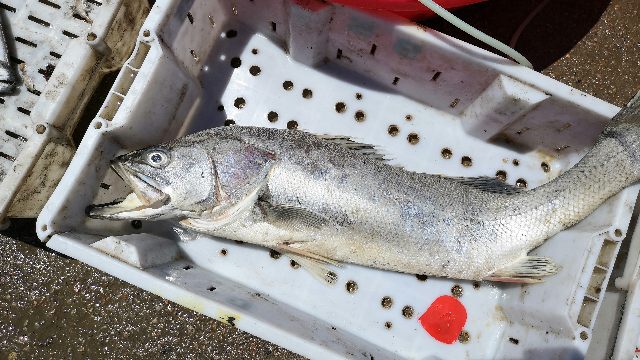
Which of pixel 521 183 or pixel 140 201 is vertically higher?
pixel 521 183

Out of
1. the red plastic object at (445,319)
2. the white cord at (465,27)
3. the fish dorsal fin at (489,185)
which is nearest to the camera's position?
the white cord at (465,27)

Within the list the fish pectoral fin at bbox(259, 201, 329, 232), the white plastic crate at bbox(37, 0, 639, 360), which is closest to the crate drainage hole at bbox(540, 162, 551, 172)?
the white plastic crate at bbox(37, 0, 639, 360)

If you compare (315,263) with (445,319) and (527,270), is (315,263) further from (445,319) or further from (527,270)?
(527,270)

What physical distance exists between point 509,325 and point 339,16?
243cm

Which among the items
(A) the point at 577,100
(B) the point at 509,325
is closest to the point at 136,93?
(A) the point at 577,100

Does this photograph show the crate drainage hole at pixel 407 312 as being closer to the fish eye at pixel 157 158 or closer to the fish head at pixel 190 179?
the fish head at pixel 190 179

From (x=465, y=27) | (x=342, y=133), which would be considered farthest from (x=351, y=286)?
(x=465, y=27)

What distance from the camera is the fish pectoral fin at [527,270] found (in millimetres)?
2639

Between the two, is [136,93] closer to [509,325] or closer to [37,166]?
[37,166]

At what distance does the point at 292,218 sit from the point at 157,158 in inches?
33.8

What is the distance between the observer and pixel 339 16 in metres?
2.79

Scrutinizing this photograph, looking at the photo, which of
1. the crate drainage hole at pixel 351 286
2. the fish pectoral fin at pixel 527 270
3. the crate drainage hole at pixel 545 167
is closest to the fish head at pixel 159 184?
the crate drainage hole at pixel 351 286

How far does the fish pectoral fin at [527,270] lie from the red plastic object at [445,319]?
0.47m

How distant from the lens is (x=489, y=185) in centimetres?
280
